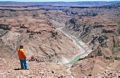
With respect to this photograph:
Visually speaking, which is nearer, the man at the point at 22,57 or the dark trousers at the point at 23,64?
the man at the point at 22,57

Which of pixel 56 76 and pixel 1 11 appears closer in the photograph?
pixel 56 76

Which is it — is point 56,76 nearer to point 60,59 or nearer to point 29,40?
point 60,59

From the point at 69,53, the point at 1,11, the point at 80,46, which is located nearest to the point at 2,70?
the point at 69,53

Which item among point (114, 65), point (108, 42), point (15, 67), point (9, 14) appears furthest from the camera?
point (9, 14)

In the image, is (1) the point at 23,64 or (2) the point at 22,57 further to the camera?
(1) the point at 23,64

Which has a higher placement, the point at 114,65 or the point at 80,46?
the point at 114,65

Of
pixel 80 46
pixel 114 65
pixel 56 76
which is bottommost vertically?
pixel 80 46

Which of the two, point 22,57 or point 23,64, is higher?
point 22,57

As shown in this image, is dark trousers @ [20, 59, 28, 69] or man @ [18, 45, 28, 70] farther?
dark trousers @ [20, 59, 28, 69]

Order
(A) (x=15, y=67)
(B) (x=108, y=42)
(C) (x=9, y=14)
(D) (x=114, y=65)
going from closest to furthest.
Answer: (A) (x=15, y=67) → (D) (x=114, y=65) → (B) (x=108, y=42) → (C) (x=9, y=14)
